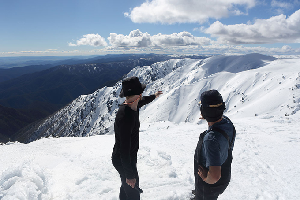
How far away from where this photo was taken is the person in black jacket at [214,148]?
2480 mm

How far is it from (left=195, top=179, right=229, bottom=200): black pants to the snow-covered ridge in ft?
51.5

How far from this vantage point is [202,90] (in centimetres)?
7600

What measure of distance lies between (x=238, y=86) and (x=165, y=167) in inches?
2486

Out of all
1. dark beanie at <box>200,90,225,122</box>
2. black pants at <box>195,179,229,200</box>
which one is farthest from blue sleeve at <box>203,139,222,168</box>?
black pants at <box>195,179,229,200</box>

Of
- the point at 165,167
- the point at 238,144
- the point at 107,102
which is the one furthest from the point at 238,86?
the point at 107,102

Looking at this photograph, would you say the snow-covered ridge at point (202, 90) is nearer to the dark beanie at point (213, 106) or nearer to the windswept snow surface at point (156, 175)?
the windswept snow surface at point (156, 175)

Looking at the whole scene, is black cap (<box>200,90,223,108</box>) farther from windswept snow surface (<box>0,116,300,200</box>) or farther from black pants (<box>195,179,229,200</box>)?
windswept snow surface (<box>0,116,300,200</box>)

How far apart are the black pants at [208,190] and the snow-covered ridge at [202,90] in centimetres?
1569

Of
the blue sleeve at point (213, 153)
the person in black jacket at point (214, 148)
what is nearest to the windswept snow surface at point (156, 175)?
the person in black jacket at point (214, 148)

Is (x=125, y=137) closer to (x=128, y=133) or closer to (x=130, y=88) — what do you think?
(x=128, y=133)

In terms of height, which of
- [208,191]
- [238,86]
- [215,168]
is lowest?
[238,86]

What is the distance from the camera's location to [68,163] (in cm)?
675

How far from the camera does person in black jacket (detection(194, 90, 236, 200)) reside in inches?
97.7

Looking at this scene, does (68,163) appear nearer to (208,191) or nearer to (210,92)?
(208,191)
